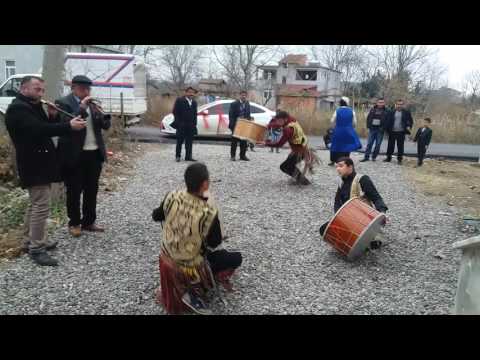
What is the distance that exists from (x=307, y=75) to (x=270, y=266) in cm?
5239

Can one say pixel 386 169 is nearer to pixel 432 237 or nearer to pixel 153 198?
pixel 432 237

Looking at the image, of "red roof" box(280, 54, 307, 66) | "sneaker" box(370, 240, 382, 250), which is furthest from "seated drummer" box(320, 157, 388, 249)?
"red roof" box(280, 54, 307, 66)

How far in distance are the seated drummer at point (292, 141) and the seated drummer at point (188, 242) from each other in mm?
4550

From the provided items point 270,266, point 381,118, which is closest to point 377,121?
point 381,118

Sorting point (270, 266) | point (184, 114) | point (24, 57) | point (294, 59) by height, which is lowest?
point (270, 266)

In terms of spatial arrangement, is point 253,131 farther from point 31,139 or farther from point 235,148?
point 31,139

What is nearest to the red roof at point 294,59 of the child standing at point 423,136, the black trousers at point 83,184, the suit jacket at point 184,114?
the child standing at point 423,136

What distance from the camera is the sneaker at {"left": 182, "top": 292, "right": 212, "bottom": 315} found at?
131 inches

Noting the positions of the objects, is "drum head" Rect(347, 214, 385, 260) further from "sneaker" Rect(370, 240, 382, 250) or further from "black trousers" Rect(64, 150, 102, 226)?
"black trousers" Rect(64, 150, 102, 226)

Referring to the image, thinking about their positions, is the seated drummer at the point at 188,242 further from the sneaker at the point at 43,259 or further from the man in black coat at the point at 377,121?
the man in black coat at the point at 377,121

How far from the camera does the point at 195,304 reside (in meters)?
3.37

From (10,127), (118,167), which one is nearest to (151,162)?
(118,167)

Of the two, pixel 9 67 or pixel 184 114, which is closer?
pixel 184 114

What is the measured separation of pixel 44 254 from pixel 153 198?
9.35 ft
